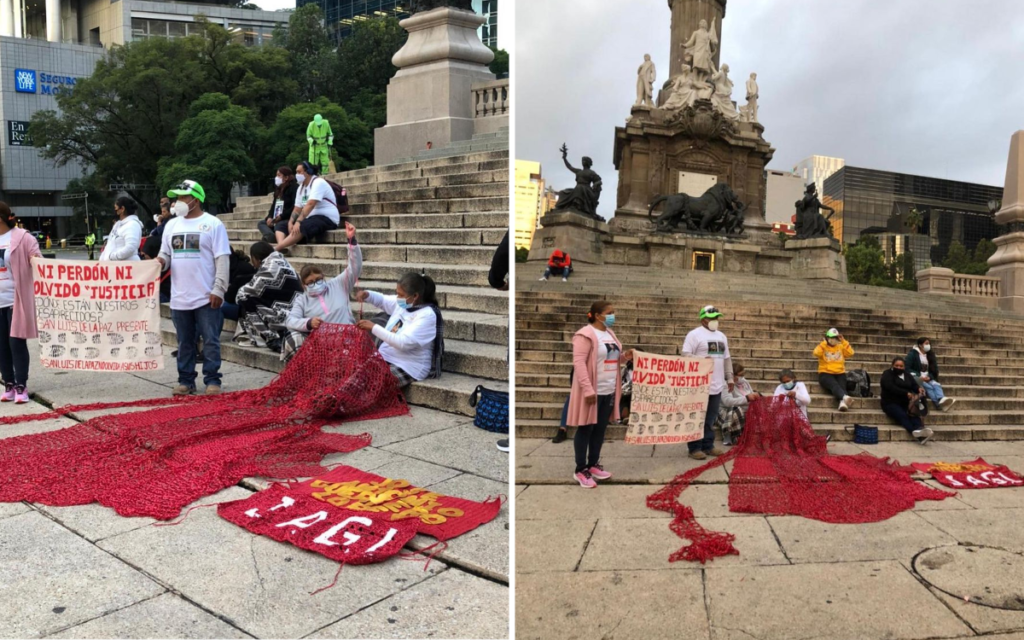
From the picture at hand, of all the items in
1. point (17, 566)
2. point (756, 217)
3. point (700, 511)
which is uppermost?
point (756, 217)

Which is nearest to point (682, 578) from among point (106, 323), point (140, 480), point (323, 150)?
point (140, 480)

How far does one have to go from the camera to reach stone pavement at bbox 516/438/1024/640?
3611 millimetres

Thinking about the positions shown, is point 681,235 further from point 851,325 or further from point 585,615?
point 585,615

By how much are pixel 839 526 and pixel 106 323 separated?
6085 mm

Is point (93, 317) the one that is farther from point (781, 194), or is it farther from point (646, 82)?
point (781, 194)

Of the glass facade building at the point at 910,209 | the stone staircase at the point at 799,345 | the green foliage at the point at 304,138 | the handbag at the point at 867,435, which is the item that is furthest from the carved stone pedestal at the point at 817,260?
the glass facade building at the point at 910,209

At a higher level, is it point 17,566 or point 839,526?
point 17,566

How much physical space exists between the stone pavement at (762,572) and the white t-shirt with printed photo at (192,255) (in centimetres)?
324

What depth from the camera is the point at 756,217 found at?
1256 inches

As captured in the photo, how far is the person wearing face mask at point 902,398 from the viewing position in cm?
855

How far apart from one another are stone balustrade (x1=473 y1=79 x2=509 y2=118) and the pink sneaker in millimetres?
11047

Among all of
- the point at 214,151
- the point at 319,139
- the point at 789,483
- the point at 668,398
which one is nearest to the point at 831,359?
the point at 789,483

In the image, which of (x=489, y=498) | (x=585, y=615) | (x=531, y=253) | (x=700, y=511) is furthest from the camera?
(x=531, y=253)

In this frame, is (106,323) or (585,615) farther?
(106,323)
